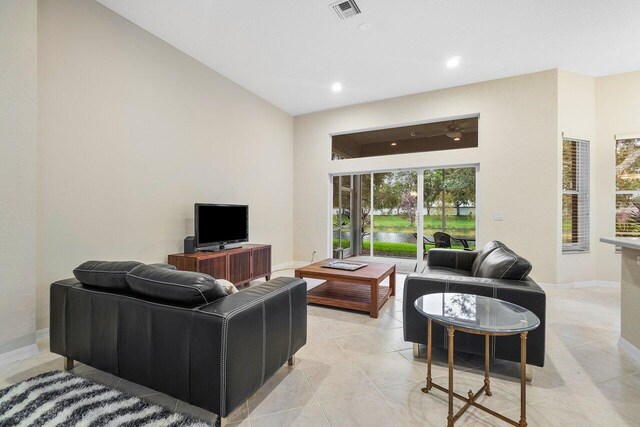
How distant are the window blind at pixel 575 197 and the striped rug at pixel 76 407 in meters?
5.30

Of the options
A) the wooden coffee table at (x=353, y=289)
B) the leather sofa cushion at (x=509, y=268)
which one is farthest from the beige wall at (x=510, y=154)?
the leather sofa cushion at (x=509, y=268)

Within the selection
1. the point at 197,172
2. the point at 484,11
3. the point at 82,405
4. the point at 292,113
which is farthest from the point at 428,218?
the point at 82,405

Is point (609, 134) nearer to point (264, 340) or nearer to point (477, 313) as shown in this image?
point (477, 313)

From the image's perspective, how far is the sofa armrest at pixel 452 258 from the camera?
11.4 ft

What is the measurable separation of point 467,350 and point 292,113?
5267 mm

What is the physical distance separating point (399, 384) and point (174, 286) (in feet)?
5.01

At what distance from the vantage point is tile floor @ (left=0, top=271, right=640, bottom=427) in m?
1.58

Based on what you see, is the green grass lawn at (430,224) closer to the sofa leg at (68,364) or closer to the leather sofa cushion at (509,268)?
the leather sofa cushion at (509,268)

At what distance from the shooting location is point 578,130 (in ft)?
14.0

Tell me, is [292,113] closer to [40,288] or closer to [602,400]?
[40,288]

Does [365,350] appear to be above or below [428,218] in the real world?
below

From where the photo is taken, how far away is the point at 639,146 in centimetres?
420

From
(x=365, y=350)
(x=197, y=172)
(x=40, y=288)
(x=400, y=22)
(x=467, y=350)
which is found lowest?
(x=365, y=350)

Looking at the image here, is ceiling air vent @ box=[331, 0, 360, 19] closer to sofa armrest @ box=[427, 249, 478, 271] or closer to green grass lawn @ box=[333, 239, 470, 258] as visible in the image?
sofa armrest @ box=[427, 249, 478, 271]
